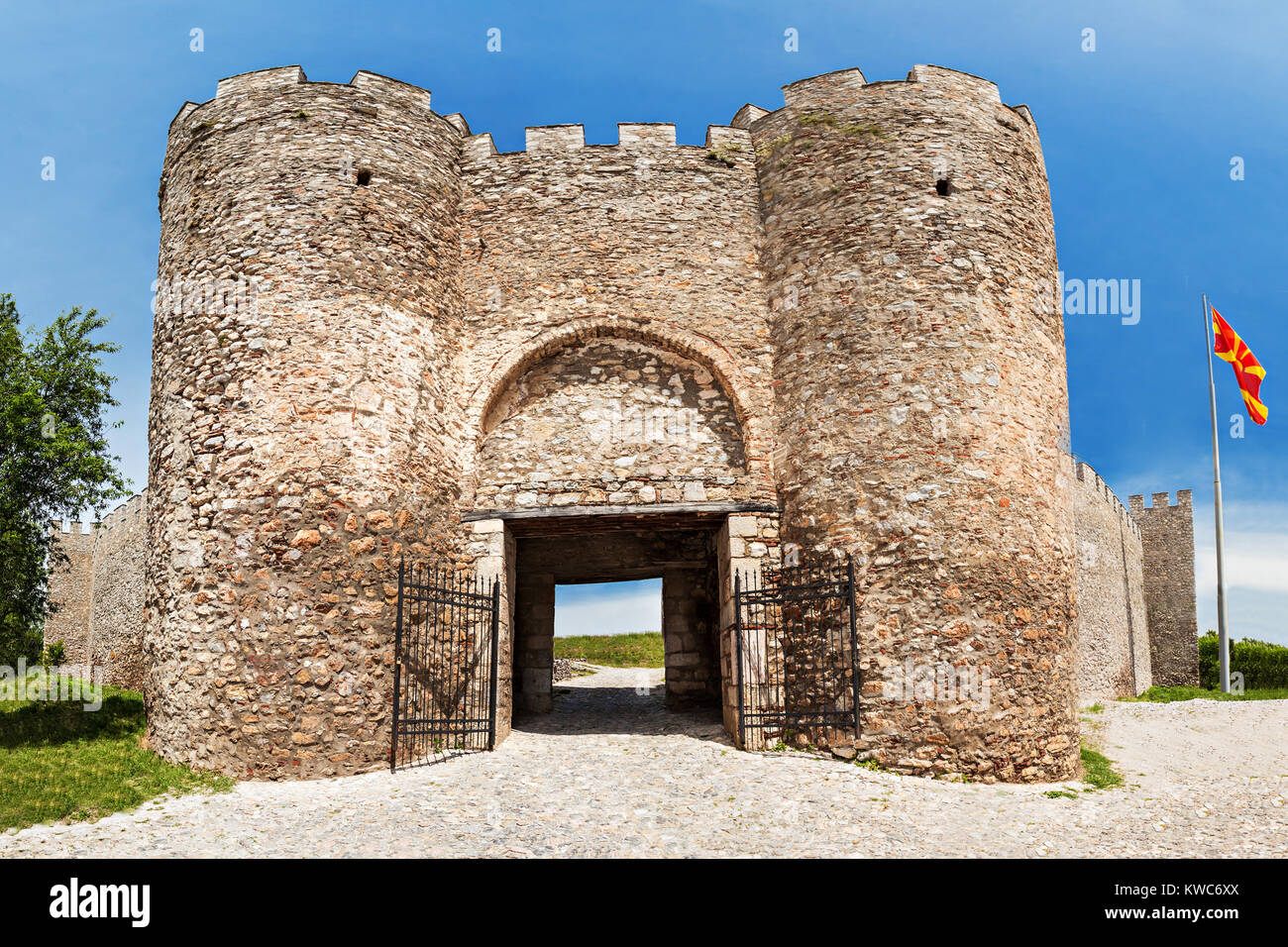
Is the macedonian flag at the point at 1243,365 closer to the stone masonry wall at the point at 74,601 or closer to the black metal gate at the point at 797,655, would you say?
the black metal gate at the point at 797,655

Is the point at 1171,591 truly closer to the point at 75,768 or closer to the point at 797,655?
the point at 797,655

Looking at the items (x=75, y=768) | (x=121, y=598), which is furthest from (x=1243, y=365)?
(x=121, y=598)

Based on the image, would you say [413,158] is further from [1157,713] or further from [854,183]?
[1157,713]

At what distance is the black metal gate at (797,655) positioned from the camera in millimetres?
9258

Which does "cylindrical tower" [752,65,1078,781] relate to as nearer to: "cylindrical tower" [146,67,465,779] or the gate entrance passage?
the gate entrance passage

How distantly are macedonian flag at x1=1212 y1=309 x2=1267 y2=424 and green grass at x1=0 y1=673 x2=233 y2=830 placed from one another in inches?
768

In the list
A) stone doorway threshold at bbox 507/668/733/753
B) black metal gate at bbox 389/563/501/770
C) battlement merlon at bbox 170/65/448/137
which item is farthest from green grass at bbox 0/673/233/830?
battlement merlon at bbox 170/65/448/137

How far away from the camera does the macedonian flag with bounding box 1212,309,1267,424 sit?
17469 millimetres

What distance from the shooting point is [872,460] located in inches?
378

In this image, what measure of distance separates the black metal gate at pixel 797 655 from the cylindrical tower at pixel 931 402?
21 cm

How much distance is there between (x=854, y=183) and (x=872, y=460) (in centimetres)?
362

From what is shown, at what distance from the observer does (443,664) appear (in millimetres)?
9570

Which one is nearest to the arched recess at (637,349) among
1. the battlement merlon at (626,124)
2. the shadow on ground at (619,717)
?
the battlement merlon at (626,124)
